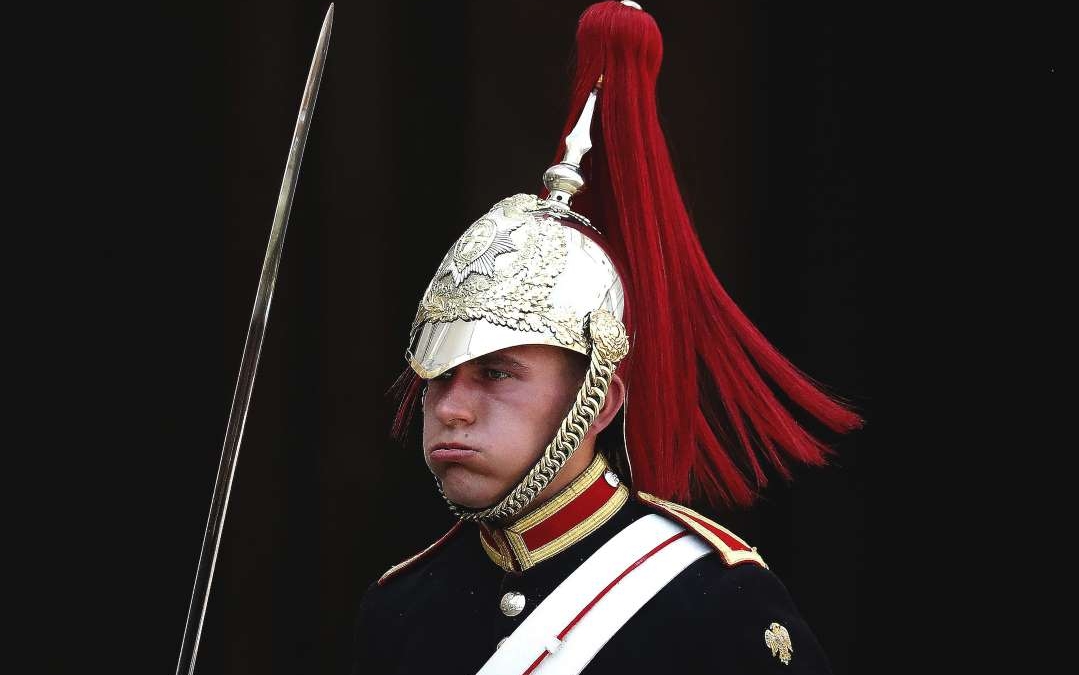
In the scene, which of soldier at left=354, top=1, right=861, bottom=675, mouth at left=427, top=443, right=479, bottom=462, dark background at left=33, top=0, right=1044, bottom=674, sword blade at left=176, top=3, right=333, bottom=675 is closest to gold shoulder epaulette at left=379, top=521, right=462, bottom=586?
soldier at left=354, top=1, right=861, bottom=675

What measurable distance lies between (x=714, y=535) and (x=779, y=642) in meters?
0.21

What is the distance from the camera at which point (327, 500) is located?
10.6ft

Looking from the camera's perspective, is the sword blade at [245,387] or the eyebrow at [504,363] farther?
the eyebrow at [504,363]

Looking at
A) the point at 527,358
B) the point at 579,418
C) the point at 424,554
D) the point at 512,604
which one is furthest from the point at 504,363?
the point at 424,554

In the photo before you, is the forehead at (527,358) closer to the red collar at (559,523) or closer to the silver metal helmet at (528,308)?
the silver metal helmet at (528,308)

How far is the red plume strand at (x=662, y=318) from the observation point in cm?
208

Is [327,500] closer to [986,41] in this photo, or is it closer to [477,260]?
[477,260]

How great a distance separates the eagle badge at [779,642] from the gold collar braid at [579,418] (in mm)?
382

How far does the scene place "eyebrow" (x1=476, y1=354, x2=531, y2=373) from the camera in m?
1.92

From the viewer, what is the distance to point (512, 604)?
6.47ft

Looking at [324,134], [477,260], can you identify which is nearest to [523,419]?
[477,260]

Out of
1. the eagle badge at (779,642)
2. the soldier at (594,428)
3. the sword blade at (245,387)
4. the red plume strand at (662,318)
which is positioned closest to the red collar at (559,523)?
the soldier at (594,428)

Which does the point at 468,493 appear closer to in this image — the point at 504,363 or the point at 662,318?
the point at 504,363

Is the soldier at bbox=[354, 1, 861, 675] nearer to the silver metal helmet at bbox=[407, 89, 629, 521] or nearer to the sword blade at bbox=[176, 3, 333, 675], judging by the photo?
the silver metal helmet at bbox=[407, 89, 629, 521]
